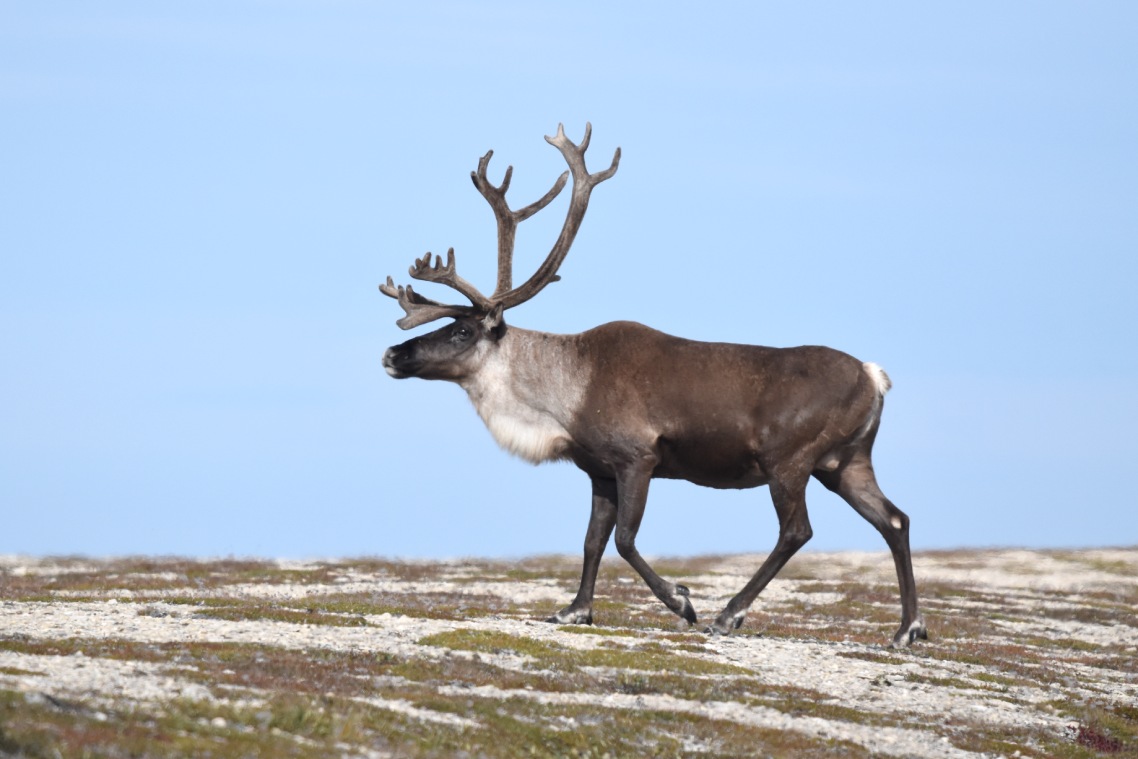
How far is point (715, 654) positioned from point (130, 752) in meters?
9.72

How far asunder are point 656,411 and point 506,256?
3777 mm

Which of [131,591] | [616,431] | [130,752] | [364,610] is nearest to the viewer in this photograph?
[130,752]

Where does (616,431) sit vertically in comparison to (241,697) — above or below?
above

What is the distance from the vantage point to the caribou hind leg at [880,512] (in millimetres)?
21188

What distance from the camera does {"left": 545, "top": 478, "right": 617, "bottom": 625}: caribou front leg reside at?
2095 centimetres

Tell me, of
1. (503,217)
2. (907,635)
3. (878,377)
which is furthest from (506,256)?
(907,635)

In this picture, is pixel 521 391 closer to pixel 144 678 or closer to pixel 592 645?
pixel 592 645

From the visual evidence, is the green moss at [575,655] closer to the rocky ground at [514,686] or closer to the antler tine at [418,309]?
the rocky ground at [514,686]

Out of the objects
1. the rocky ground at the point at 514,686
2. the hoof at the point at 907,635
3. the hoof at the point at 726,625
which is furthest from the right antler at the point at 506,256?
the hoof at the point at 907,635

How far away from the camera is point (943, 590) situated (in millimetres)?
41125

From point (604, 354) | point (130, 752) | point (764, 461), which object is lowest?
point (130, 752)

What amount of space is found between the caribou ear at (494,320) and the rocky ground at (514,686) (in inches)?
A: 171

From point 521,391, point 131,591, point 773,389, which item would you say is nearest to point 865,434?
point 773,389

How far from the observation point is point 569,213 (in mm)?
22641
